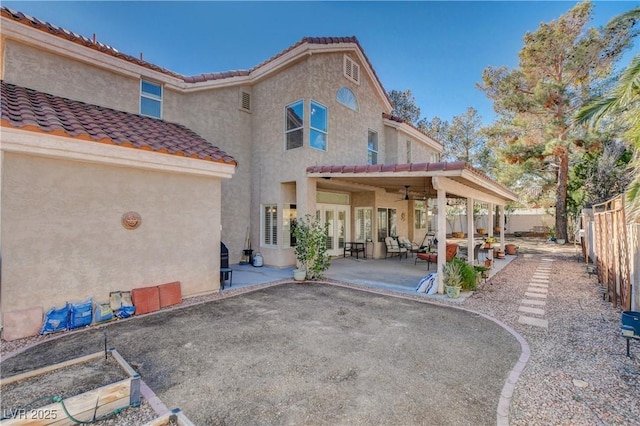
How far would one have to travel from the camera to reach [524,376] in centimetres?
454

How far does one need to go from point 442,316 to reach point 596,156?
24.9 m

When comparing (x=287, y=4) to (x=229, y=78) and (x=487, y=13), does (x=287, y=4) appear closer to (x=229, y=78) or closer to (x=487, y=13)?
(x=229, y=78)

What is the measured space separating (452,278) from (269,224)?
8.25m

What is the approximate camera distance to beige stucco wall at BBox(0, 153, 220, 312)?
5891mm

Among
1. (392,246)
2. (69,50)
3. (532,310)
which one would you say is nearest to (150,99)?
(69,50)

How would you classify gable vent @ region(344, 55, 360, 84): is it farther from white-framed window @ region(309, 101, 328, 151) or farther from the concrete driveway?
the concrete driveway

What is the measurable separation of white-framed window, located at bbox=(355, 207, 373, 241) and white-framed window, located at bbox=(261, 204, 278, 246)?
5.64 metres

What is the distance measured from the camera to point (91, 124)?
7.41 m

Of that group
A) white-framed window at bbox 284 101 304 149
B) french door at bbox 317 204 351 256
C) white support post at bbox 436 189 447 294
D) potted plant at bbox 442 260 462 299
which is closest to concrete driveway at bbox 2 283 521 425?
potted plant at bbox 442 260 462 299

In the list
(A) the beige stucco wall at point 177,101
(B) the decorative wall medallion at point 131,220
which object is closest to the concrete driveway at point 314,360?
(B) the decorative wall medallion at point 131,220

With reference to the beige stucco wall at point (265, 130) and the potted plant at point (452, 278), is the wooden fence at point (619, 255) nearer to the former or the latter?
the potted plant at point (452, 278)

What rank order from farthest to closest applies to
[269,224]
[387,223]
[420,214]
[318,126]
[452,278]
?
[420,214] → [387,223] → [269,224] → [318,126] → [452,278]

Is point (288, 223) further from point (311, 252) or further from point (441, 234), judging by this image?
point (441, 234)

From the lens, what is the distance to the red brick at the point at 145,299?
7.28 m
